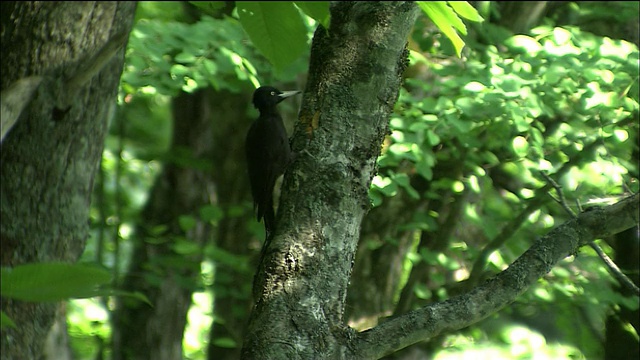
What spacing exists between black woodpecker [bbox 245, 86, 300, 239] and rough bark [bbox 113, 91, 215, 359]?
6.54ft

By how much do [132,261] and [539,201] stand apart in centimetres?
435

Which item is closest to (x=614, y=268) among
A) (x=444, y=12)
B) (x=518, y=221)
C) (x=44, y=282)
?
(x=444, y=12)

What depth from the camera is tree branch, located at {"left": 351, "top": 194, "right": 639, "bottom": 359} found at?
6.85 feet

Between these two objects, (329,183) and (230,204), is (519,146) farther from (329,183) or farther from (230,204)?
(230,204)

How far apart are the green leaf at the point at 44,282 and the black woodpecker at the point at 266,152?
109 inches

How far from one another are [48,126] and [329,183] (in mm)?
1103

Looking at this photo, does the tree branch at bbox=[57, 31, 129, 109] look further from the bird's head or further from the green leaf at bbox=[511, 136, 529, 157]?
the green leaf at bbox=[511, 136, 529, 157]

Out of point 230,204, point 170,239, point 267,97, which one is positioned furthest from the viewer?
point 230,204

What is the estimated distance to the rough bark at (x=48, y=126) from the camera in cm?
251

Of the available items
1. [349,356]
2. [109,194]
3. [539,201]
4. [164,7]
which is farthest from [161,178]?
[349,356]

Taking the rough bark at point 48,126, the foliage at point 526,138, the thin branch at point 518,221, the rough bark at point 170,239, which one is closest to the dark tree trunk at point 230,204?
the rough bark at point 170,239

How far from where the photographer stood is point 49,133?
267 centimetres

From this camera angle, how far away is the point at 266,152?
3979mm

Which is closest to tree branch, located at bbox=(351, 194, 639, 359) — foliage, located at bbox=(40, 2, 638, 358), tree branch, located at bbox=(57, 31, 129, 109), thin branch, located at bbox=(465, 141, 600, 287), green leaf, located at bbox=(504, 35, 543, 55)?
tree branch, located at bbox=(57, 31, 129, 109)
